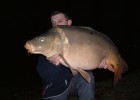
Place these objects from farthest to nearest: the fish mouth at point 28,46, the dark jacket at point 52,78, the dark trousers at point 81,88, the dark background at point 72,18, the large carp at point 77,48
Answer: the dark background at point 72,18, the dark trousers at point 81,88, the dark jacket at point 52,78, the large carp at point 77,48, the fish mouth at point 28,46

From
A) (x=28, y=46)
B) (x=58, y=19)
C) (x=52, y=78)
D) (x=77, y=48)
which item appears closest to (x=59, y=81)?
(x=52, y=78)

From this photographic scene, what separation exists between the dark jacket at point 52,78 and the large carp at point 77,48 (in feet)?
2.35

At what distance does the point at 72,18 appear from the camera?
1492 inches

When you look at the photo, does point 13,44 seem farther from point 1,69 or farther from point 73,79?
point 73,79

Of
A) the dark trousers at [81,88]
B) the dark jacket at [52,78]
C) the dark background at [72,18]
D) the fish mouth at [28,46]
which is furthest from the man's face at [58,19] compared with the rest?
the dark background at [72,18]

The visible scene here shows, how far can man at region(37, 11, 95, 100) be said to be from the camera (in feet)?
14.9

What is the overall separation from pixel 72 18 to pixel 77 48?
3434 cm

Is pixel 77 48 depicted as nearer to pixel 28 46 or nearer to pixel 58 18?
pixel 28 46

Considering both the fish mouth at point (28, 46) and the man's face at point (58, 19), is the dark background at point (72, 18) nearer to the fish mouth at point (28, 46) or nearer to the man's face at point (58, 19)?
the man's face at point (58, 19)

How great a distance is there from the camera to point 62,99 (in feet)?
15.7

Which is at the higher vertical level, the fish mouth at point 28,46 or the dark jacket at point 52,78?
the fish mouth at point 28,46

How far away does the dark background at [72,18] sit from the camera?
94.6 feet

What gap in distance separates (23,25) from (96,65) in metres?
34.9

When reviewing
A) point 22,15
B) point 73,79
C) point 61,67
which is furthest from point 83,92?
point 22,15
